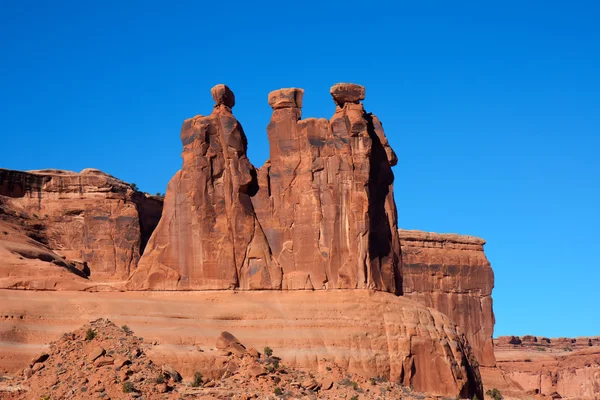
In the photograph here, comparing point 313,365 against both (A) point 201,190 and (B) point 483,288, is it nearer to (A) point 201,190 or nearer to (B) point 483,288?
(A) point 201,190

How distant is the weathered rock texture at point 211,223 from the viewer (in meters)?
77.6

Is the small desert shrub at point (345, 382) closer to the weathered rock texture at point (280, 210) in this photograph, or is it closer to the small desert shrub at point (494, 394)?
the weathered rock texture at point (280, 210)

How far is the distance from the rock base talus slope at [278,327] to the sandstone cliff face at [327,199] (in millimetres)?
1784

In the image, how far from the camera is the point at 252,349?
232 ft

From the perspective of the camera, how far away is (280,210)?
261ft

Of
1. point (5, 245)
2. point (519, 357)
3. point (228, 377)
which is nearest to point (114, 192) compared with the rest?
point (5, 245)

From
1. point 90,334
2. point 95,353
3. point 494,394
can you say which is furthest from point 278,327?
point 494,394

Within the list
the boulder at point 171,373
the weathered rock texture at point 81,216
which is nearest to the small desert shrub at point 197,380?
the boulder at point 171,373

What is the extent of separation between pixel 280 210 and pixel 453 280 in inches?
1772

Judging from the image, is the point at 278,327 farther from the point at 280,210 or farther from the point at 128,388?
the point at 128,388

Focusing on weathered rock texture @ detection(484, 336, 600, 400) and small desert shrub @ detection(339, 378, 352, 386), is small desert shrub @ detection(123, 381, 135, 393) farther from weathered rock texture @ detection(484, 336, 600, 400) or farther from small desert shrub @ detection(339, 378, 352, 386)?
weathered rock texture @ detection(484, 336, 600, 400)

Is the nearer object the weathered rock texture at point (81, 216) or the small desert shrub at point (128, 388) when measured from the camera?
the small desert shrub at point (128, 388)

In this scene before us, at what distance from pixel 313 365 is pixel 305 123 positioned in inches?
621

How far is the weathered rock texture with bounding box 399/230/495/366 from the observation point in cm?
12000
